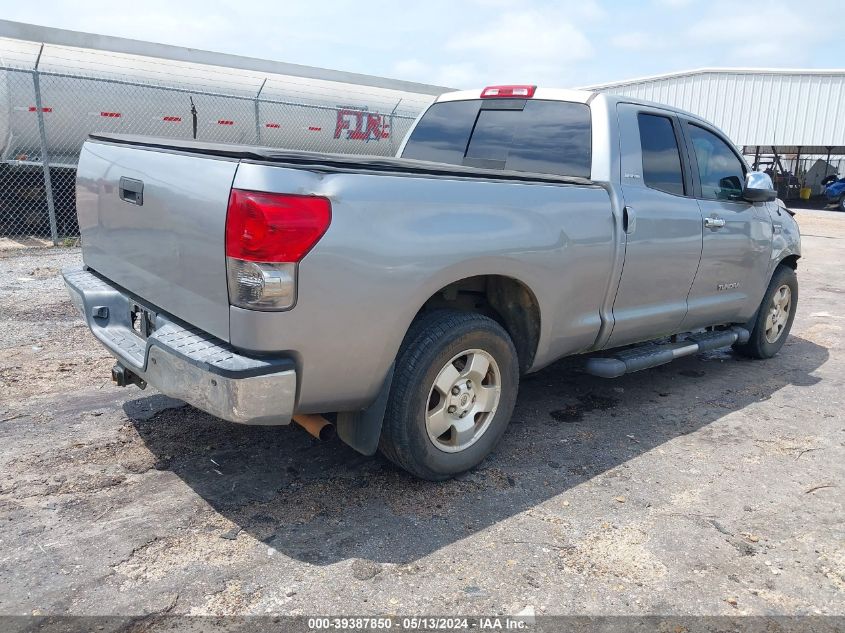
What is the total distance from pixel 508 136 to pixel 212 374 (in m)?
2.84

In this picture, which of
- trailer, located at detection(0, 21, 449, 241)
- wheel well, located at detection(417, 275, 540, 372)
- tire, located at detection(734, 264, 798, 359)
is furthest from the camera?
trailer, located at detection(0, 21, 449, 241)

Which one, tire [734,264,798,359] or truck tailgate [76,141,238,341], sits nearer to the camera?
truck tailgate [76,141,238,341]

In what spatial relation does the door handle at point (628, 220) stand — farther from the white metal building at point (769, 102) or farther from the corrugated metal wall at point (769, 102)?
the corrugated metal wall at point (769, 102)

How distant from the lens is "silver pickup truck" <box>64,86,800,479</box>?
2.68 metres

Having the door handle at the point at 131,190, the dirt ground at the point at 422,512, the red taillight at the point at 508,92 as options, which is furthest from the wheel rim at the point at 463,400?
the red taillight at the point at 508,92

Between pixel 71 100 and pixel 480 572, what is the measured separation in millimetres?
11640

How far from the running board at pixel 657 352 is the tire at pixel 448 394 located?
0.82 m

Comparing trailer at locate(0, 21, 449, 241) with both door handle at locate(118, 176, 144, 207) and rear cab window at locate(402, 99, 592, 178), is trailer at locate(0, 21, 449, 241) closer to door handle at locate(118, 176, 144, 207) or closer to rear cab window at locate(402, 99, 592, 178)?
rear cab window at locate(402, 99, 592, 178)

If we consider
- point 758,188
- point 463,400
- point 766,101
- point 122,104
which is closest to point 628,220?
point 463,400

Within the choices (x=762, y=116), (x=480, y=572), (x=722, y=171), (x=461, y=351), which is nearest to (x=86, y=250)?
(x=461, y=351)

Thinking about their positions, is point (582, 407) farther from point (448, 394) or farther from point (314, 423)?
point (314, 423)

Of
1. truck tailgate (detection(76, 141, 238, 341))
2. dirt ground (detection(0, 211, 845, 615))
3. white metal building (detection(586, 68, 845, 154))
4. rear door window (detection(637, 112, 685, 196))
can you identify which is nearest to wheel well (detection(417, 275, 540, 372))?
dirt ground (detection(0, 211, 845, 615))

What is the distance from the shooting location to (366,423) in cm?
319

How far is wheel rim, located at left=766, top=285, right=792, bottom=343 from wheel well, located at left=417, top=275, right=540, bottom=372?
311 centimetres
